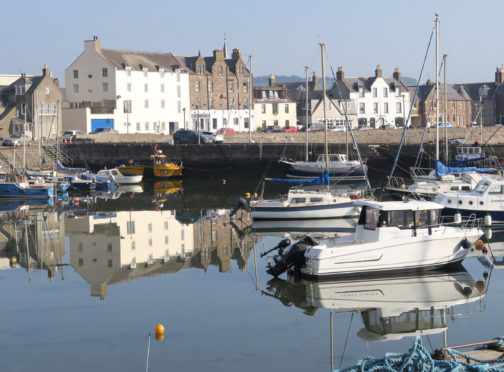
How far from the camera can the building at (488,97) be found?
283 ft

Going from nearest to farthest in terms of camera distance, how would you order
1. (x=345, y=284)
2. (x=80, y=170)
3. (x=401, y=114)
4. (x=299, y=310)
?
(x=299, y=310), (x=345, y=284), (x=80, y=170), (x=401, y=114)

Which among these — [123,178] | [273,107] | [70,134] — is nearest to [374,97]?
[273,107]

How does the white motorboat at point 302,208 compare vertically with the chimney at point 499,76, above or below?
below

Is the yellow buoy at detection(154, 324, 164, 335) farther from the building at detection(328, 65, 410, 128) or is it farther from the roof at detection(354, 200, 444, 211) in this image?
the building at detection(328, 65, 410, 128)

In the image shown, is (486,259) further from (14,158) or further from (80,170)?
(14,158)

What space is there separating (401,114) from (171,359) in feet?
246

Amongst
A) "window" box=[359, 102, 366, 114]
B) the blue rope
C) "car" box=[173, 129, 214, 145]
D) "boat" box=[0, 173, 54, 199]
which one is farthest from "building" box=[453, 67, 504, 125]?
the blue rope


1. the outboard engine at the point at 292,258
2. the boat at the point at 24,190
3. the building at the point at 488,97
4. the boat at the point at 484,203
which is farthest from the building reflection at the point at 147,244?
the building at the point at 488,97

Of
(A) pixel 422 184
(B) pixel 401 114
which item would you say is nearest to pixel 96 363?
(A) pixel 422 184

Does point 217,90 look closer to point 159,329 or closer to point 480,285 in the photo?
point 480,285

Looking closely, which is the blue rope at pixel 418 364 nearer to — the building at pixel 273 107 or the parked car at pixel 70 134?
the parked car at pixel 70 134

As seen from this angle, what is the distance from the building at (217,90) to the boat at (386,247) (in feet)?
178

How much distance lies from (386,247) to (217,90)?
5745 cm

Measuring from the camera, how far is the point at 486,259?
24047mm
